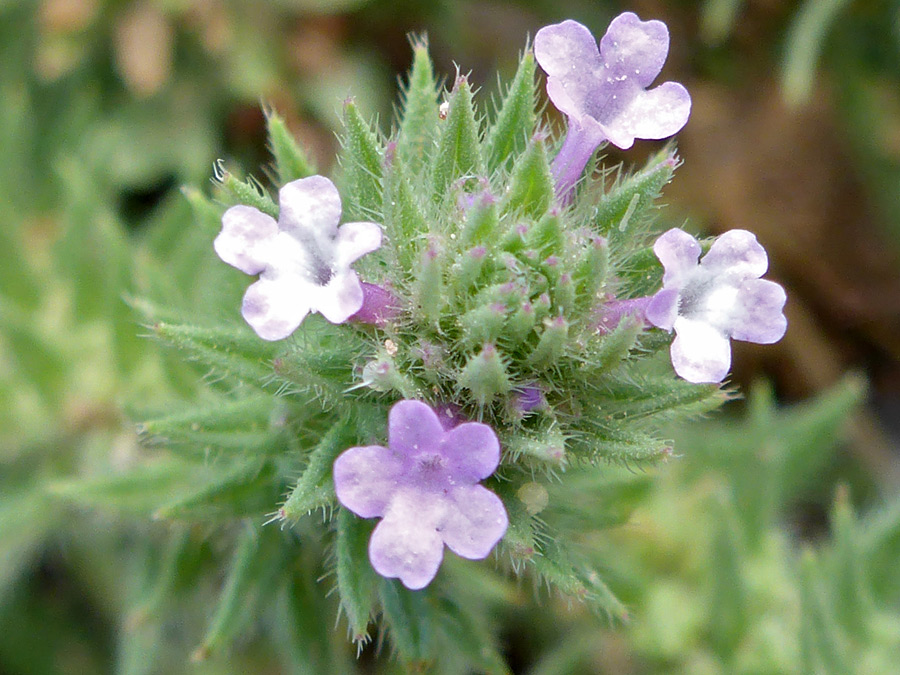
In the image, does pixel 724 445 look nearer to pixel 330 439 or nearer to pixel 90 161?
pixel 330 439

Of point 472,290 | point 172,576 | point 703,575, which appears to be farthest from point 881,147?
point 172,576

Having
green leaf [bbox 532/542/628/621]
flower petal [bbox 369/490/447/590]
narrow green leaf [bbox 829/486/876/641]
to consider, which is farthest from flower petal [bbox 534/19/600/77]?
narrow green leaf [bbox 829/486/876/641]

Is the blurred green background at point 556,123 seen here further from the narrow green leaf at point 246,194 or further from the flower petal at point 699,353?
the flower petal at point 699,353

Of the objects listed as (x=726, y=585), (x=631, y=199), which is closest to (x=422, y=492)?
(x=631, y=199)

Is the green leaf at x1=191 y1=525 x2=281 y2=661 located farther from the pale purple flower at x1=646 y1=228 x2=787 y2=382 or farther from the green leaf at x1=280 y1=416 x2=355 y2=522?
the pale purple flower at x1=646 y1=228 x2=787 y2=382

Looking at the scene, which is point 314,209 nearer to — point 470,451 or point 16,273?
point 470,451

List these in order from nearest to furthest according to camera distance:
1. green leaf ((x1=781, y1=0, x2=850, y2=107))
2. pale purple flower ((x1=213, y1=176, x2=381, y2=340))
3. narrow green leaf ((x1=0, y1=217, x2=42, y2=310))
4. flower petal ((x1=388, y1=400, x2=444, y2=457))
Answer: flower petal ((x1=388, y1=400, x2=444, y2=457)) < pale purple flower ((x1=213, y1=176, x2=381, y2=340)) < narrow green leaf ((x1=0, y1=217, x2=42, y2=310)) < green leaf ((x1=781, y1=0, x2=850, y2=107))
